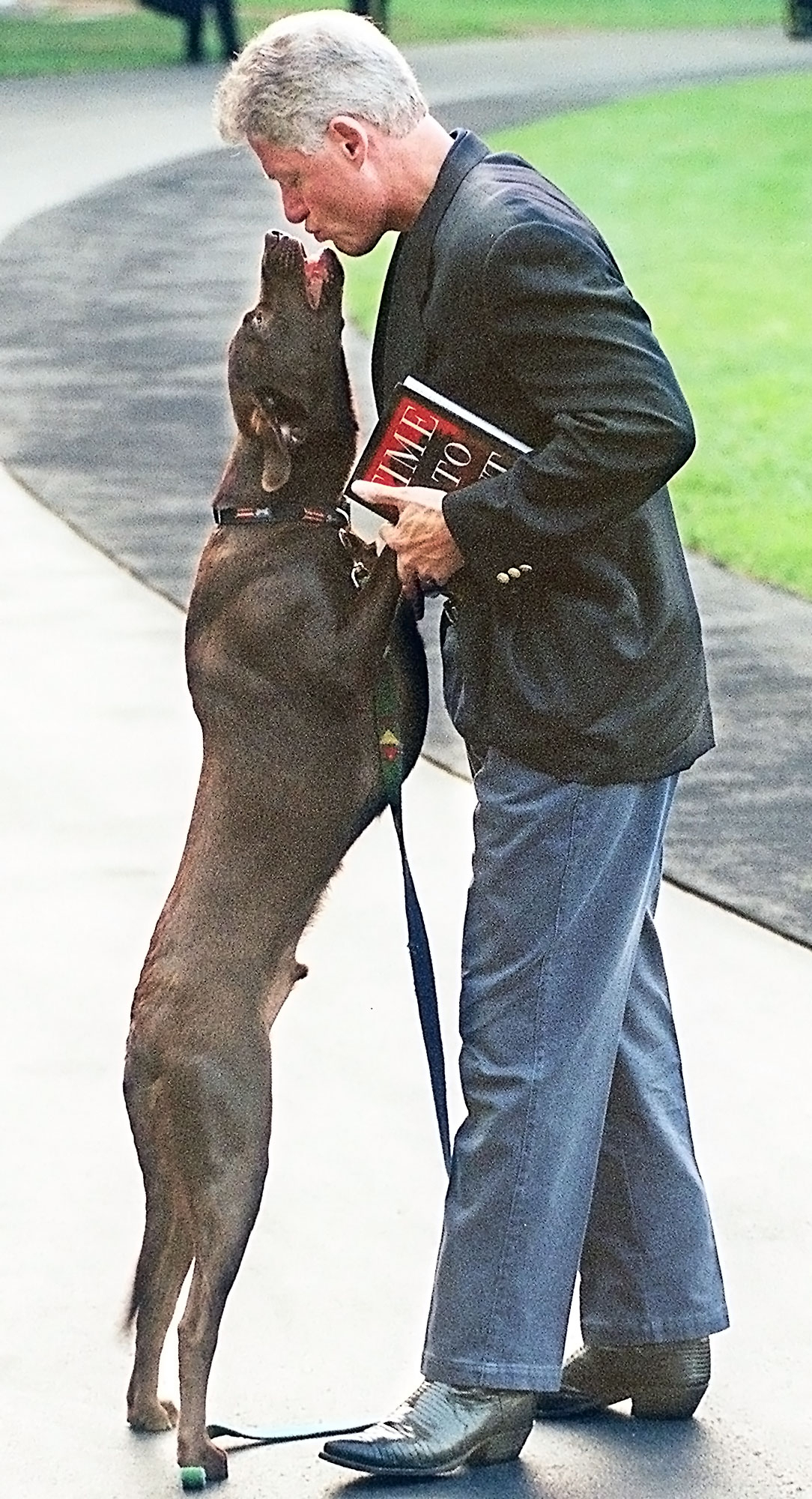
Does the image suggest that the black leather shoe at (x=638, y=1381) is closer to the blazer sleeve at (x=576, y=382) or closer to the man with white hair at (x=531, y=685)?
the man with white hair at (x=531, y=685)

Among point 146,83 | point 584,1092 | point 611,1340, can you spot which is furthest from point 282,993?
point 146,83

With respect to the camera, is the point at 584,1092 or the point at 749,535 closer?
the point at 584,1092

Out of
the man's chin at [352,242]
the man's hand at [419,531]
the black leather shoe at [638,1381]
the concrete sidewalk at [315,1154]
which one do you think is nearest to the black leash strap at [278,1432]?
the concrete sidewalk at [315,1154]

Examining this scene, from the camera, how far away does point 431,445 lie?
12.7 feet

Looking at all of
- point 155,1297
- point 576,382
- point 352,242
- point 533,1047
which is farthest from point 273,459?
point 155,1297

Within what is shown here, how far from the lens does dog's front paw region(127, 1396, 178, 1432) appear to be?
14.1 ft

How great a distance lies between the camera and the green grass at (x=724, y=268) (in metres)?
11.8

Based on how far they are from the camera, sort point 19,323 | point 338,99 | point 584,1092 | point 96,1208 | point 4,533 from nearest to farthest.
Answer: point 338,99 < point 584,1092 < point 96,1208 < point 4,533 < point 19,323

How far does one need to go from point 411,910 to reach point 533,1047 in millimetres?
422

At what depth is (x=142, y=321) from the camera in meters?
16.1

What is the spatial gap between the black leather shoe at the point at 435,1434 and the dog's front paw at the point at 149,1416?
0.30 metres

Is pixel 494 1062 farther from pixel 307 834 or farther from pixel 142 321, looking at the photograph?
pixel 142 321

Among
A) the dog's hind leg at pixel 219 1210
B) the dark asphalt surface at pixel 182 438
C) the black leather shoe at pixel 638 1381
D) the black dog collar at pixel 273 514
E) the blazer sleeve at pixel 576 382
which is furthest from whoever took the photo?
the dark asphalt surface at pixel 182 438

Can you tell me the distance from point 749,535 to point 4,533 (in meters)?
3.09
